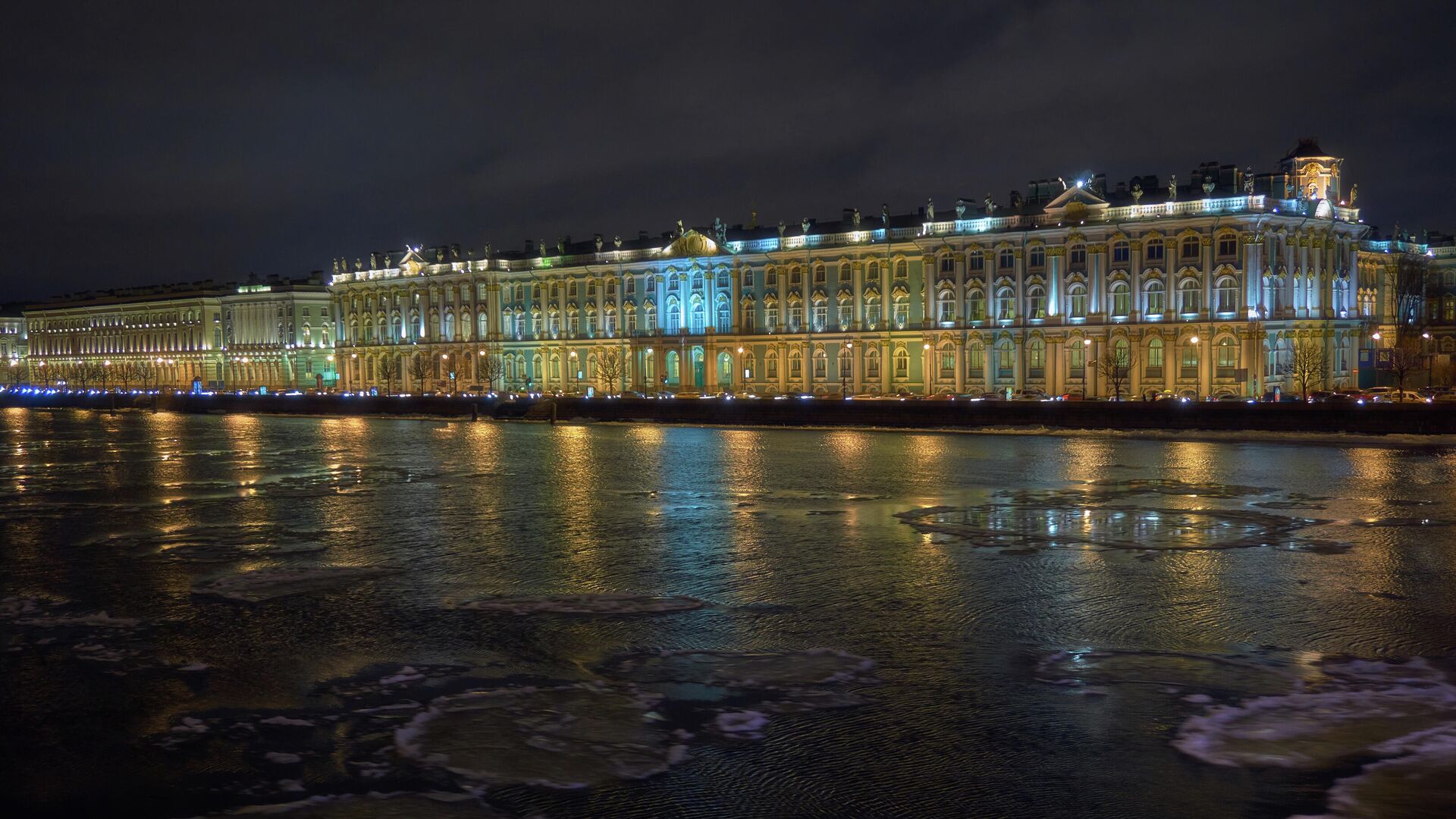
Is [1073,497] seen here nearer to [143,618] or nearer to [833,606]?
[833,606]

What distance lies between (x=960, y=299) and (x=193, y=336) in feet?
329

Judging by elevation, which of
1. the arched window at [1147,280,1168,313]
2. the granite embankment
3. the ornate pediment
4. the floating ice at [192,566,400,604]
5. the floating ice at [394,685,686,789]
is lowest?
the floating ice at [394,685,686,789]

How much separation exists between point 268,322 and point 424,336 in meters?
30.3

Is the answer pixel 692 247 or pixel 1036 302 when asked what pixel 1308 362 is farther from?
pixel 692 247

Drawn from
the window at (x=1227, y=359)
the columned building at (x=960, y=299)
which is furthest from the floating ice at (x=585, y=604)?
the window at (x=1227, y=359)

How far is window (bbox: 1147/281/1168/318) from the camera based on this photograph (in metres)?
72.7

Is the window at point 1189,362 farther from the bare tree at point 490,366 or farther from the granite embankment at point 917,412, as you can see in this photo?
the bare tree at point 490,366

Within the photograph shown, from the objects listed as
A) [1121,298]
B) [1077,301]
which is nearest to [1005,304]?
[1077,301]

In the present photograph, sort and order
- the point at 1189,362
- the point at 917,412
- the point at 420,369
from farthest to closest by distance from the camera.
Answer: the point at 420,369, the point at 1189,362, the point at 917,412

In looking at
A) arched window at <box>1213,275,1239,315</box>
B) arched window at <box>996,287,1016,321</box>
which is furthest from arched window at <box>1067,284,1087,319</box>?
arched window at <box>1213,275,1239,315</box>

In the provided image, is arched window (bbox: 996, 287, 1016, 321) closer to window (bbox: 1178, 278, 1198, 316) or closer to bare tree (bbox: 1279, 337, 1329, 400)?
window (bbox: 1178, 278, 1198, 316)

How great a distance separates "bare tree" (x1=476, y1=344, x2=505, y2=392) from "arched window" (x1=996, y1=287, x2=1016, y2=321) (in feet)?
152

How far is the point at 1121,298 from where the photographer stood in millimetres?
74562

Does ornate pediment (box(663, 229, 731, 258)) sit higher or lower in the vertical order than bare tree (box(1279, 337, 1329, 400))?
higher
